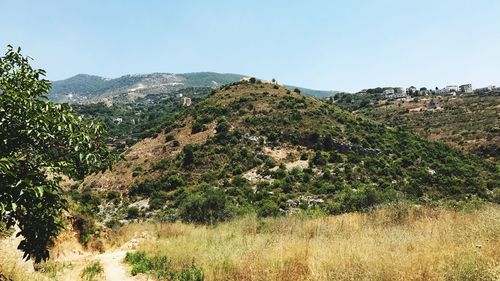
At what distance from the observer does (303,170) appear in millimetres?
48875

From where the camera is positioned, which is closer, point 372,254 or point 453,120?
point 372,254

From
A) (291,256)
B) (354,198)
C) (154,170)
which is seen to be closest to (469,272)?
(291,256)

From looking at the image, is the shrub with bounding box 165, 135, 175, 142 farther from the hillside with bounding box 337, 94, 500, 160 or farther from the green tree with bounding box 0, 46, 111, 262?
the green tree with bounding box 0, 46, 111, 262

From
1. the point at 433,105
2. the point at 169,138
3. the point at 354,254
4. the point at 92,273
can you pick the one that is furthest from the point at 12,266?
the point at 433,105

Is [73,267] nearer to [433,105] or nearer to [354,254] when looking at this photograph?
[354,254]

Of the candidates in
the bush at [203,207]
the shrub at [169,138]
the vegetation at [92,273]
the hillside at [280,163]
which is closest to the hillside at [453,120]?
the hillside at [280,163]

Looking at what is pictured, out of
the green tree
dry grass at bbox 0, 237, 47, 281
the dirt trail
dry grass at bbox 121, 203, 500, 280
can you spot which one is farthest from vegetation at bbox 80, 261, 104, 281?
the green tree

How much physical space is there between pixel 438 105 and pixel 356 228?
9698cm

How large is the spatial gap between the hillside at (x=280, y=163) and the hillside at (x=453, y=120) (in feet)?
31.5

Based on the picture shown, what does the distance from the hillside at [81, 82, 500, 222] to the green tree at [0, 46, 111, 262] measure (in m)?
27.1

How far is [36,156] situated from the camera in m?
5.84

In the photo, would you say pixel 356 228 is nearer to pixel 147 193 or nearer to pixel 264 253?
pixel 264 253

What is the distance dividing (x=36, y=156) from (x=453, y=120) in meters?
88.7

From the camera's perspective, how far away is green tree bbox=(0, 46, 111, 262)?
493 cm
